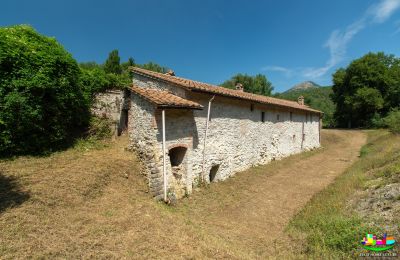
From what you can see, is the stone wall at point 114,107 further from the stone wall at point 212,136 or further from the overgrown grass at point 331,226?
the overgrown grass at point 331,226

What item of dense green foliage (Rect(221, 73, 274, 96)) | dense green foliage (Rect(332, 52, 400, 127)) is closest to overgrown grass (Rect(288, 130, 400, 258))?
dense green foliage (Rect(332, 52, 400, 127))

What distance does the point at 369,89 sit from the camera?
36625 mm

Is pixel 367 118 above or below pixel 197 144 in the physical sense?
above

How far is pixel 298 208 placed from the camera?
8.41m

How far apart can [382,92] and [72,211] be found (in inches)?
1946

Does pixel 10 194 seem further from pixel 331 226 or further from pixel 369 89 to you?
pixel 369 89

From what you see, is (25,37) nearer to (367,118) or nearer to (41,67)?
(41,67)

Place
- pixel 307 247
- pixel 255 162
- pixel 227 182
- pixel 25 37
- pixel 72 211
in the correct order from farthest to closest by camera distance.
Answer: pixel 255 162
pixel 227 182
pixel 25 37
pixel 72 211
pixel 307 247

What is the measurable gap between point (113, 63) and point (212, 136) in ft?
73.5

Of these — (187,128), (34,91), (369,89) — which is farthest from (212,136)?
(369,89)

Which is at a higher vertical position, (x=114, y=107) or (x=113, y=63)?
(x=113, y=63)

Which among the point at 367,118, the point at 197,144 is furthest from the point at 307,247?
the point at 367,118

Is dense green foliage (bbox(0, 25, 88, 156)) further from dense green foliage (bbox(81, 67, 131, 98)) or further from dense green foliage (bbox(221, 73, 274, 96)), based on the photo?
dense green foliage (bbox(221, 73, 274, 96))

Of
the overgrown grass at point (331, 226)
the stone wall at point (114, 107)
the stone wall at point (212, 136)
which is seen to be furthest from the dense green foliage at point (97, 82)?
the overgrown grass at point (331, 226)
